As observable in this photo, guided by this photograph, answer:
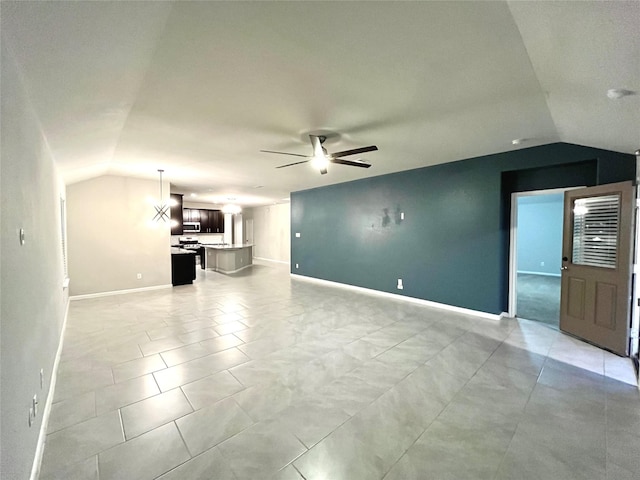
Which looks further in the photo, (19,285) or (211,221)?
(211,221)

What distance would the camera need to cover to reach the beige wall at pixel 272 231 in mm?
11289

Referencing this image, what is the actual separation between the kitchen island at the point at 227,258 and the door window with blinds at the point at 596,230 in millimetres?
8181

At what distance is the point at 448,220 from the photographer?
4.82m

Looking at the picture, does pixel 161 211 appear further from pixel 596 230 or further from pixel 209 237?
pixel 596 230

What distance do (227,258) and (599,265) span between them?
28.0 ft

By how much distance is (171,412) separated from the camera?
2.10 meters

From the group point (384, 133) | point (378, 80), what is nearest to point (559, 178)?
point (384, 133)

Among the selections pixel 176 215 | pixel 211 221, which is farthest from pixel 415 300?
pixel 211 221

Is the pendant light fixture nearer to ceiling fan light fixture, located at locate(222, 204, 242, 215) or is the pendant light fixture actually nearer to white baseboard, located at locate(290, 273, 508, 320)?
white baseboard, located at locate(290, 273, 508, 320)

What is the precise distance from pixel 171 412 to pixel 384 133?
341cm

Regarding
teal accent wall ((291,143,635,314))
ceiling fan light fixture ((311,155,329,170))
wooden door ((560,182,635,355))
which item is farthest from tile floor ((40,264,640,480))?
ceiling fan light fixture ((311,155,329,170))

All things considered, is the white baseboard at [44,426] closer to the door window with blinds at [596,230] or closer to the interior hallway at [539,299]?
the door window with blinds at [596,230]

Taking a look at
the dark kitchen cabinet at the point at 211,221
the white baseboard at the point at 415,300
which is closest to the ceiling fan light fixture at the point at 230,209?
the dark kitchen cabinet at the point at 211,221

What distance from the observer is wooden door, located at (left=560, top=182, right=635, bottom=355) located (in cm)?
309
